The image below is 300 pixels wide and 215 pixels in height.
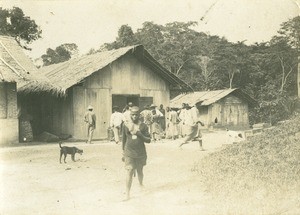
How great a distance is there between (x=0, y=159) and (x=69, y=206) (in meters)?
5.48

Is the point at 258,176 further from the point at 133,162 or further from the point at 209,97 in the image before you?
the point at 209,97

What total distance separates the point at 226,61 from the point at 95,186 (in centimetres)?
2808

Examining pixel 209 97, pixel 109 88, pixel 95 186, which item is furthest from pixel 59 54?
pixel 95 186

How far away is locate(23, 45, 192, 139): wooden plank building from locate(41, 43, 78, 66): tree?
17.4 meters

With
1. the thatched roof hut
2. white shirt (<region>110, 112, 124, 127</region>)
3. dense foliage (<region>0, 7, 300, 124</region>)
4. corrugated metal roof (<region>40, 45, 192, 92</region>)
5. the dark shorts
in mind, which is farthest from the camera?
dense foliage (<region>0, 7, 300, 124</region>)

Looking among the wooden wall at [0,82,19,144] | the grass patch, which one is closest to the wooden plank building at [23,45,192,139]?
the wooden wall at [0,82,19,144]

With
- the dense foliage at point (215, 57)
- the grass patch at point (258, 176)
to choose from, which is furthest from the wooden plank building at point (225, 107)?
the grass patch at point (258, 176)

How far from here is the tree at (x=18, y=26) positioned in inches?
1024

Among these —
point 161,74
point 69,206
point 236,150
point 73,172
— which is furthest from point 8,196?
point 161,74

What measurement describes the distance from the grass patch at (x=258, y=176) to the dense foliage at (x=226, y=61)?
19109 mm

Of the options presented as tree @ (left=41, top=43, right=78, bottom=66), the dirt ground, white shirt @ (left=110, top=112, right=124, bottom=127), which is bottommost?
the dirt ground

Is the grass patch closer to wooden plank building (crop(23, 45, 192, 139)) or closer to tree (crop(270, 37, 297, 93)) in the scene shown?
wooden plank building (crop(23, 45, 192, 139))

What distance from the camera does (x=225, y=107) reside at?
27656 mm

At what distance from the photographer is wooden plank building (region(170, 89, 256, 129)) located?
2723 cm
